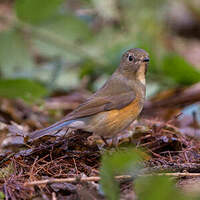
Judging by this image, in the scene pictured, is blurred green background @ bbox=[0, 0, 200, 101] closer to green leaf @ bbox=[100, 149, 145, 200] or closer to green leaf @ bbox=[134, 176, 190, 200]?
green leaf @ bbox=[100, 149, 145, 200]

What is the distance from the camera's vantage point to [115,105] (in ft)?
15.1

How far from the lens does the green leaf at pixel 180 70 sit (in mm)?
6770

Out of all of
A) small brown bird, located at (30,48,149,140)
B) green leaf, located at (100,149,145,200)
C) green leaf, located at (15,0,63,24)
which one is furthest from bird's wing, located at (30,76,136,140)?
green leaf, located at (15,0,63,24)

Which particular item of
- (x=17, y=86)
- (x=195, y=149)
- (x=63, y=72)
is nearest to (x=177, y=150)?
(x=195, y=149)

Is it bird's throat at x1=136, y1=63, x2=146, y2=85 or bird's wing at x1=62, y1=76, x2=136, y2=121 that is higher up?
bird's throat at x1=136, y1=63, x2=146, y2=85

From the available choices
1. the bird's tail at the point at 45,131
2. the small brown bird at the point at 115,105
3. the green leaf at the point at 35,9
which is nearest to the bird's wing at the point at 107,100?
the small brown bird at the point at 115,105

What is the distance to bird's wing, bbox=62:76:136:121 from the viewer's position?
14.4 ft

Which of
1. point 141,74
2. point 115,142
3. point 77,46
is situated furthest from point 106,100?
point 77,46

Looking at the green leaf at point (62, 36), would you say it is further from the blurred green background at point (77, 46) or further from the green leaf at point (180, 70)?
the green leaf at point (180, 70)

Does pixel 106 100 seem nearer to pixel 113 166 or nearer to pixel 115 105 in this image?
pixel 115 105

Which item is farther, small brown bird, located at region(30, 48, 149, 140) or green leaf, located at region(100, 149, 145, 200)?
small brown bird, located at region(30, 48, 149, 140)

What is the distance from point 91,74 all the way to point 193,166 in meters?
4.67

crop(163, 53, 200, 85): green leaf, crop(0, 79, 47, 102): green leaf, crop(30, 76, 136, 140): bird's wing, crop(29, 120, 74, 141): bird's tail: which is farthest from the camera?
crop(163, 53, 200, 85): green leaf

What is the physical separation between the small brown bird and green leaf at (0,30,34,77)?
2621 mm
